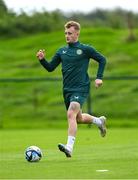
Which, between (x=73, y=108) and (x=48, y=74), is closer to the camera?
(x=73, y=108)

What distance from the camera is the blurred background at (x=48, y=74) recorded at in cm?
2936

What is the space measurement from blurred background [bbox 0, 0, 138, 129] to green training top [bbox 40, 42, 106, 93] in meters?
12.6

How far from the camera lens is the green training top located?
1248 centimetres

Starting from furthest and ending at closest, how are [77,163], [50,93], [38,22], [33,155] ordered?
[38,22] → [50,93] → [33,155] → [77,163]

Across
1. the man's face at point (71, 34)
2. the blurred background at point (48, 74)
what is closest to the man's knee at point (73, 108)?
the man's face at point (71, 34)

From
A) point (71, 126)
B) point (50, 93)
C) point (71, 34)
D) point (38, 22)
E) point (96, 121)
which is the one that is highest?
point (38, 22)

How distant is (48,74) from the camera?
37656 mm

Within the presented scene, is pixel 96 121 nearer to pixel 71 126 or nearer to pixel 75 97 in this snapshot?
pixel 75 97

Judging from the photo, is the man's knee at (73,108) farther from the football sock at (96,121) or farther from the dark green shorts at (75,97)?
the football sock at (96,121)

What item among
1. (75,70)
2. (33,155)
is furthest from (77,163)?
(75,70)

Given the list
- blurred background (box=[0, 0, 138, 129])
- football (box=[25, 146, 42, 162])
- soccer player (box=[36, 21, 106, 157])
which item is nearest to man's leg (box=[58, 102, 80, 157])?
soccer player (box=[36, 21, 106, 157])

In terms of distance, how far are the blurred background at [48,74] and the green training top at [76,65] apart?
12.6 metres

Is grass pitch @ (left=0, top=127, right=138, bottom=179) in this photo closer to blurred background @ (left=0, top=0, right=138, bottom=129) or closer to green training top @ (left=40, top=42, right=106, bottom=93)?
green training top @ (left=40, top=42, right=106, bottom=93)

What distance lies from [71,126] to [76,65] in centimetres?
104
